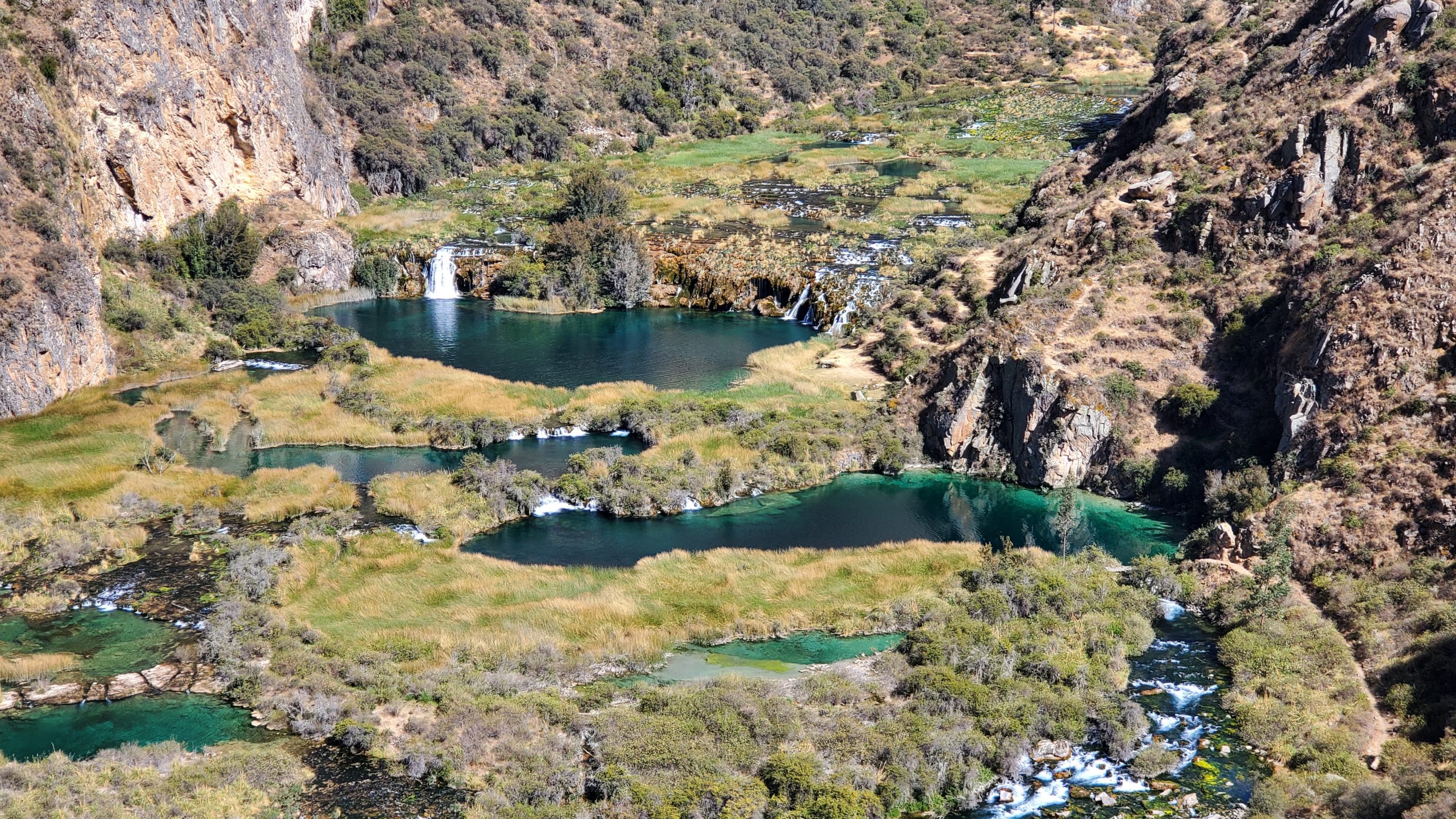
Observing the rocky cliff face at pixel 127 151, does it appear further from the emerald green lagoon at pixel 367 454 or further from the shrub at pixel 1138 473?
the shrub at pixel 1138 473

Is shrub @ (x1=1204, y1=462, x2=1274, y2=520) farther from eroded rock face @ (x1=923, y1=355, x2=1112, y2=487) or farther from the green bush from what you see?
the green bush

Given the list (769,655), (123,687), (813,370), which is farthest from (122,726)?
(813,370)

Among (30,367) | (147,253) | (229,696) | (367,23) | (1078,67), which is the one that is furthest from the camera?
(1078,67)

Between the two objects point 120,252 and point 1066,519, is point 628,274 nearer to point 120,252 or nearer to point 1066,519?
point 120,252

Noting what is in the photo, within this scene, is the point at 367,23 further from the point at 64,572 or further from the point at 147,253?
the point at 64,572

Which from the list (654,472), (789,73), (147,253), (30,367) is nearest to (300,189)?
(147,253)

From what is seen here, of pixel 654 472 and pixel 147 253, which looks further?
pixel 147 253

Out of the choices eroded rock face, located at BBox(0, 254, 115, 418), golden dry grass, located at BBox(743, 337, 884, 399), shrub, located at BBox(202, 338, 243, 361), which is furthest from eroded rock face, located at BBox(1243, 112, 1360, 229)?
eroded rock face, located at BBox(0, 254, 115, 418)
